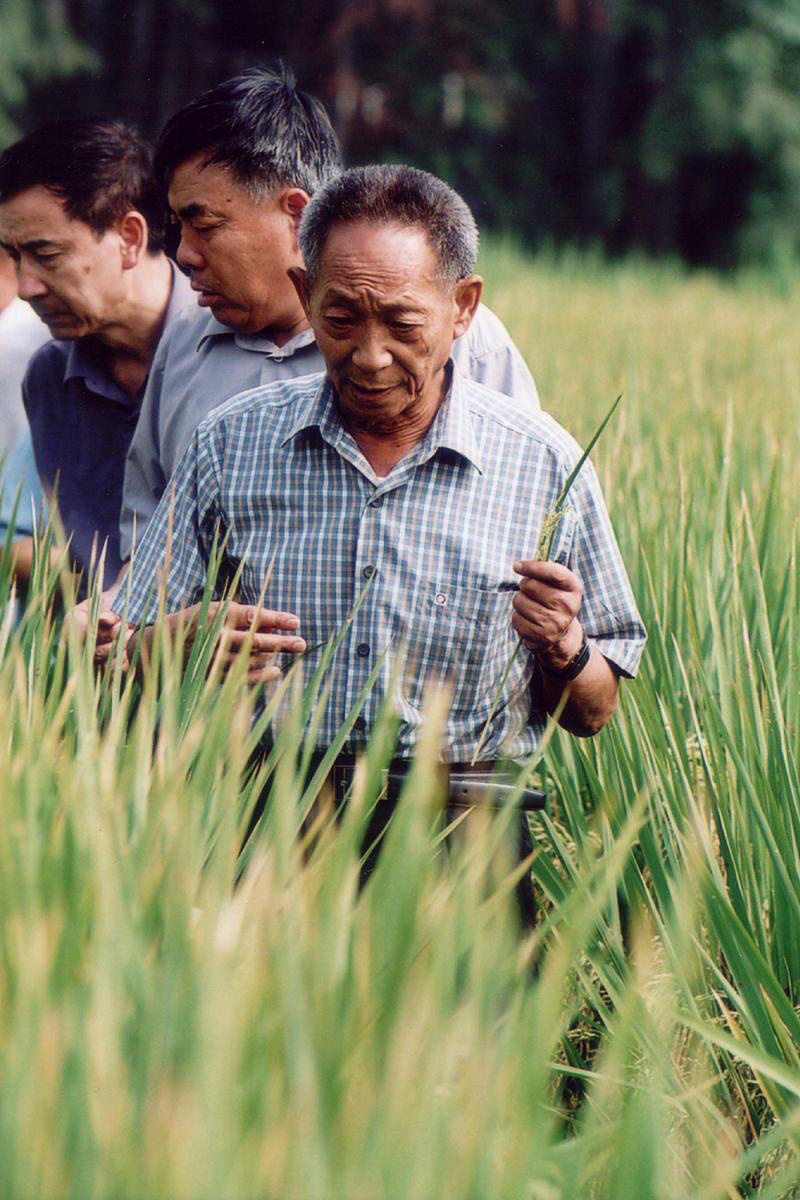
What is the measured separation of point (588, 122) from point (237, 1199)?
2116 cm

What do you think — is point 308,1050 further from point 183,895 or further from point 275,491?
point 275,491

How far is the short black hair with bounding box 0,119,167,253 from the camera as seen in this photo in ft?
7.86

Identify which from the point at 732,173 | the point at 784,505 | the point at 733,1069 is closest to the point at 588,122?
the point at 732,173

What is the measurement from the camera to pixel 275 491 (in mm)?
1814

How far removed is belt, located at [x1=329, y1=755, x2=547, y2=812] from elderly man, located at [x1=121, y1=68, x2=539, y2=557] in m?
0.51

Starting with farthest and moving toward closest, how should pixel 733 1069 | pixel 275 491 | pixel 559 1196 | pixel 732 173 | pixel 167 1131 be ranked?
pixel 732 173 < pixel 275 491 < pixel 733 1069 < pixel 559 1196 < pixel 167 1131

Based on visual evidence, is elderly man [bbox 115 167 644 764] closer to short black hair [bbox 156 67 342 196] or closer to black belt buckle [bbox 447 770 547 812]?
black belt buckle [bbox 447 770 547 812]

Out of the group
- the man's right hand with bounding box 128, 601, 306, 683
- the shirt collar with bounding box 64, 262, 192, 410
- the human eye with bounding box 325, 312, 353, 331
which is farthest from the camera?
the shirt collar with bounding box 64, 262, 192, 410

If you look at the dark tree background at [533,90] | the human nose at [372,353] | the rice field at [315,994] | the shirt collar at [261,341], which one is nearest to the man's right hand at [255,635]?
the rice field at [315,994]

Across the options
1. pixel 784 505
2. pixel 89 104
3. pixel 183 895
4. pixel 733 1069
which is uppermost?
pixel 89 104

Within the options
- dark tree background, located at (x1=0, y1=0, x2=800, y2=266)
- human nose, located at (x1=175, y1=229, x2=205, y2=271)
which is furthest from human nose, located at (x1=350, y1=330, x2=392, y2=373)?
dark tree background, located at (x1=0, y1=0, x2=800, y2=266)

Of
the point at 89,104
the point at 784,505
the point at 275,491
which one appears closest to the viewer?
the point at 275,491

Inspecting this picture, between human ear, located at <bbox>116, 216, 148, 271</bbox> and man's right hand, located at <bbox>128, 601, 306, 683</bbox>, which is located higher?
human ear, located at <bbox>116, 216, 148, 271</bbox>

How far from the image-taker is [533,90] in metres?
21.2
